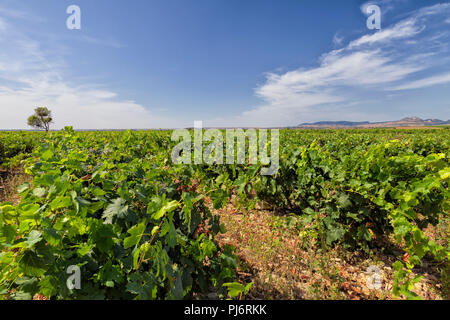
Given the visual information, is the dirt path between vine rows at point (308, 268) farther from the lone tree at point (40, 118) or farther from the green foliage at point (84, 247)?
the lone tree at point (40, 118)

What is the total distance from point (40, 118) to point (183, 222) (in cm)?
10165

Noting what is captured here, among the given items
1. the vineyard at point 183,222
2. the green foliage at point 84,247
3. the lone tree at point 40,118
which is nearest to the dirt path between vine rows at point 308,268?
the vineyard at point 183,222

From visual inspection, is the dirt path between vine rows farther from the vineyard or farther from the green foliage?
the green foliage

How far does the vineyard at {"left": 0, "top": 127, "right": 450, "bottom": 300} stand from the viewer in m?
1.14

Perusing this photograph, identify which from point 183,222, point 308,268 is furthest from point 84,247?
point 308,268

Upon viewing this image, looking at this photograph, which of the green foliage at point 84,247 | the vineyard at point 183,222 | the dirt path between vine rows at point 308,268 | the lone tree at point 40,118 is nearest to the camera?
the green foliage at point 84,247

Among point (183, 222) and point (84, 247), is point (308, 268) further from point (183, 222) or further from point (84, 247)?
point (84, 247)

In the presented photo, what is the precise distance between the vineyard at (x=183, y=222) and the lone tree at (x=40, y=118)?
318 ft

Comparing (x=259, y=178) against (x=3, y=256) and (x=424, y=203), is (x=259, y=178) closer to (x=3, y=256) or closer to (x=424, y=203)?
(x=424, y=203)

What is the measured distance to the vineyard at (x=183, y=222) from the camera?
1.14 m

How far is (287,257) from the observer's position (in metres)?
3.19

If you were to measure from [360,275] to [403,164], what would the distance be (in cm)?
169

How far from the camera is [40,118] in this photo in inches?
2980
